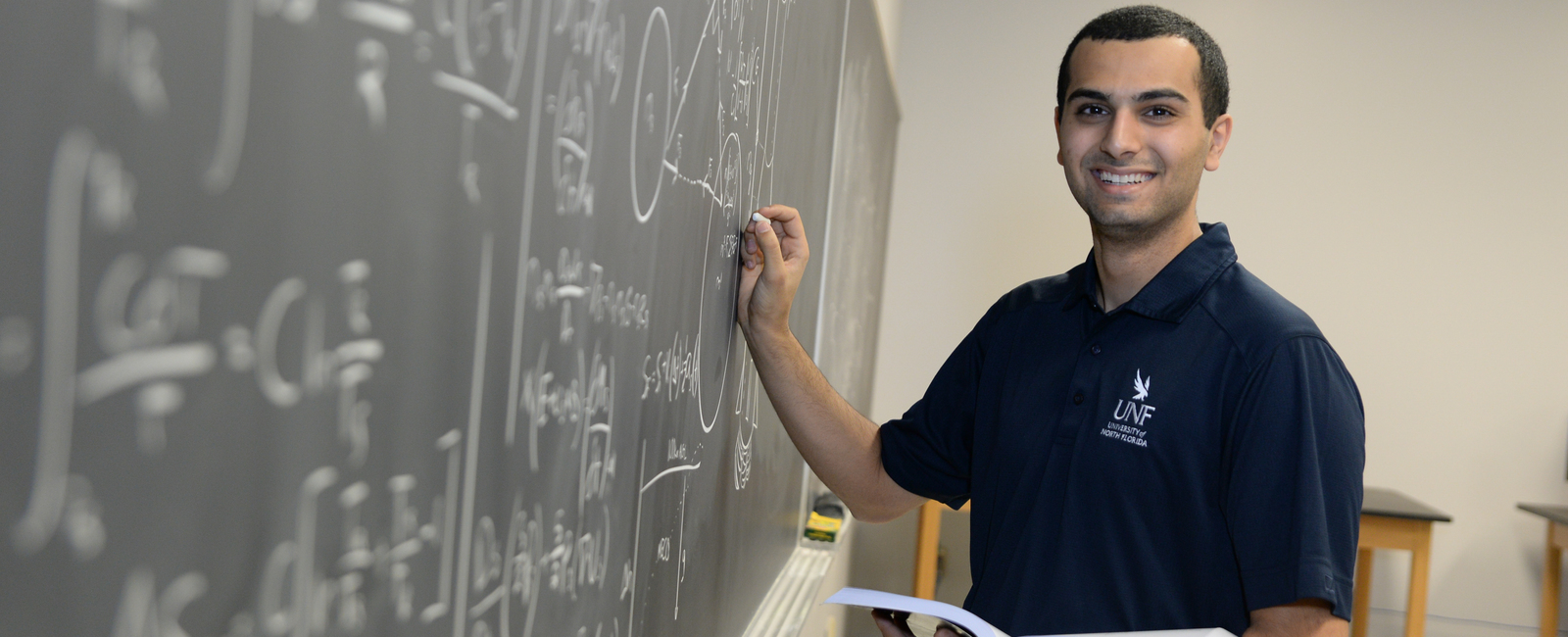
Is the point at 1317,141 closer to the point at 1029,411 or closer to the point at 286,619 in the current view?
the point at 1029,411

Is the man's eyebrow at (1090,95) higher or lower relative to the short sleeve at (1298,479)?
higher

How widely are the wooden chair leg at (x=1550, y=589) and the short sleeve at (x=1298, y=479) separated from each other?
3.38m

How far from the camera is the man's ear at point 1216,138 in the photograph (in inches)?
49.9

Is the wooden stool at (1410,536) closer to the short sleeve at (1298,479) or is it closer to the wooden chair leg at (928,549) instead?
the wooden chair leg at (928,549)

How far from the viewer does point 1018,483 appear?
1216mm

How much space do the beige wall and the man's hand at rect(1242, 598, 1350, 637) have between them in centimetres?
295

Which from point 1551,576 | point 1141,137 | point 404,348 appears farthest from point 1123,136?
point 1551,576

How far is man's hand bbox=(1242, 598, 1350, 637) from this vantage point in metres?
0.98

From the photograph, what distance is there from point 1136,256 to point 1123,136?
14 centimetres

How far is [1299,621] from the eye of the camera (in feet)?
3.25

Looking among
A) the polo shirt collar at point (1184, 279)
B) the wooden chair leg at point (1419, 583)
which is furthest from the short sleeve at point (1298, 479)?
the wooden chair leg at point (1419, 583)

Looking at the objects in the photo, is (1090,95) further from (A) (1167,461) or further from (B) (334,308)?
(B) (334,308)

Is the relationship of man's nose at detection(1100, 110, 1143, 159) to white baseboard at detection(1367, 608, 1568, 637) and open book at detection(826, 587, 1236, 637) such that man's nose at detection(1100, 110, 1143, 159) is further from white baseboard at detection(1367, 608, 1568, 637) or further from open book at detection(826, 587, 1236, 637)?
white baseboard at detection(1367, 608, 1568, 637)

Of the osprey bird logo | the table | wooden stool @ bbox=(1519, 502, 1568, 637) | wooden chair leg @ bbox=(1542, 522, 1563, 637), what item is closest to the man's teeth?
the osprey bird logo
